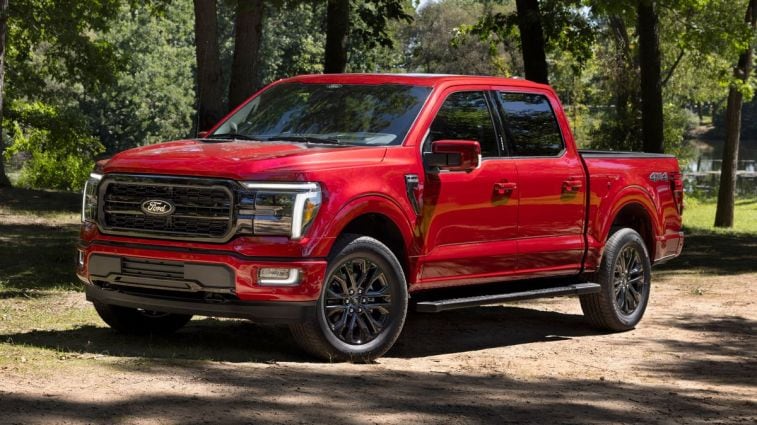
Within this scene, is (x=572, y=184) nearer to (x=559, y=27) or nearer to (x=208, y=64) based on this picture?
(x=208, y=64)

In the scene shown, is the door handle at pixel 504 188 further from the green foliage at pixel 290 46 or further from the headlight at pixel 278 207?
the green foliage at pixel 290 46

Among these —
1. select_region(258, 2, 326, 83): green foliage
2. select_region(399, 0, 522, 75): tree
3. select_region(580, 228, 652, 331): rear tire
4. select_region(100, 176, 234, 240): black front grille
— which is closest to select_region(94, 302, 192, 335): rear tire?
select_region(100, 176, 234, 240): black front grille

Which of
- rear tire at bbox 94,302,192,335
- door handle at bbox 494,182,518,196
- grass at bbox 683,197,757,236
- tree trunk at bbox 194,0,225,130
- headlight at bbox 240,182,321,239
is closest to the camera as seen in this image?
headlight at bbox 240,182,321,239

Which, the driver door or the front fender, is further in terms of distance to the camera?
the driver door

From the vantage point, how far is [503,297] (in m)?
9.77

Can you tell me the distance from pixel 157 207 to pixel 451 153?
6.69 ft

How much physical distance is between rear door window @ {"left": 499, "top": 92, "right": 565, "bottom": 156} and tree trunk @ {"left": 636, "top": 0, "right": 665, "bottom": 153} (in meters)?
14.8

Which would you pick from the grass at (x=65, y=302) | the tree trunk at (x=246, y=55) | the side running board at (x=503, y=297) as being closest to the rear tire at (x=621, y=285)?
the side running board at (x=503, y=297)

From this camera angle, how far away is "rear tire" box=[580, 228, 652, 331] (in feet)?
36.1

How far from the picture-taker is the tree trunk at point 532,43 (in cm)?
2183

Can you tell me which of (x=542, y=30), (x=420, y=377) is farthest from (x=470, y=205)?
(x=542, y=30)

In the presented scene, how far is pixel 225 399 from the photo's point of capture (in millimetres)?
6895

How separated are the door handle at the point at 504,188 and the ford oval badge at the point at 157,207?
253 cm

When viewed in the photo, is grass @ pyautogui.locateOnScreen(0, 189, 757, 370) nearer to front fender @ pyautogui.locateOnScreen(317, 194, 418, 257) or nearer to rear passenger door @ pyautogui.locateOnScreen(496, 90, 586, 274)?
front fender @ pyautogui.locateOnScreen(317, 194, 418, 257)
